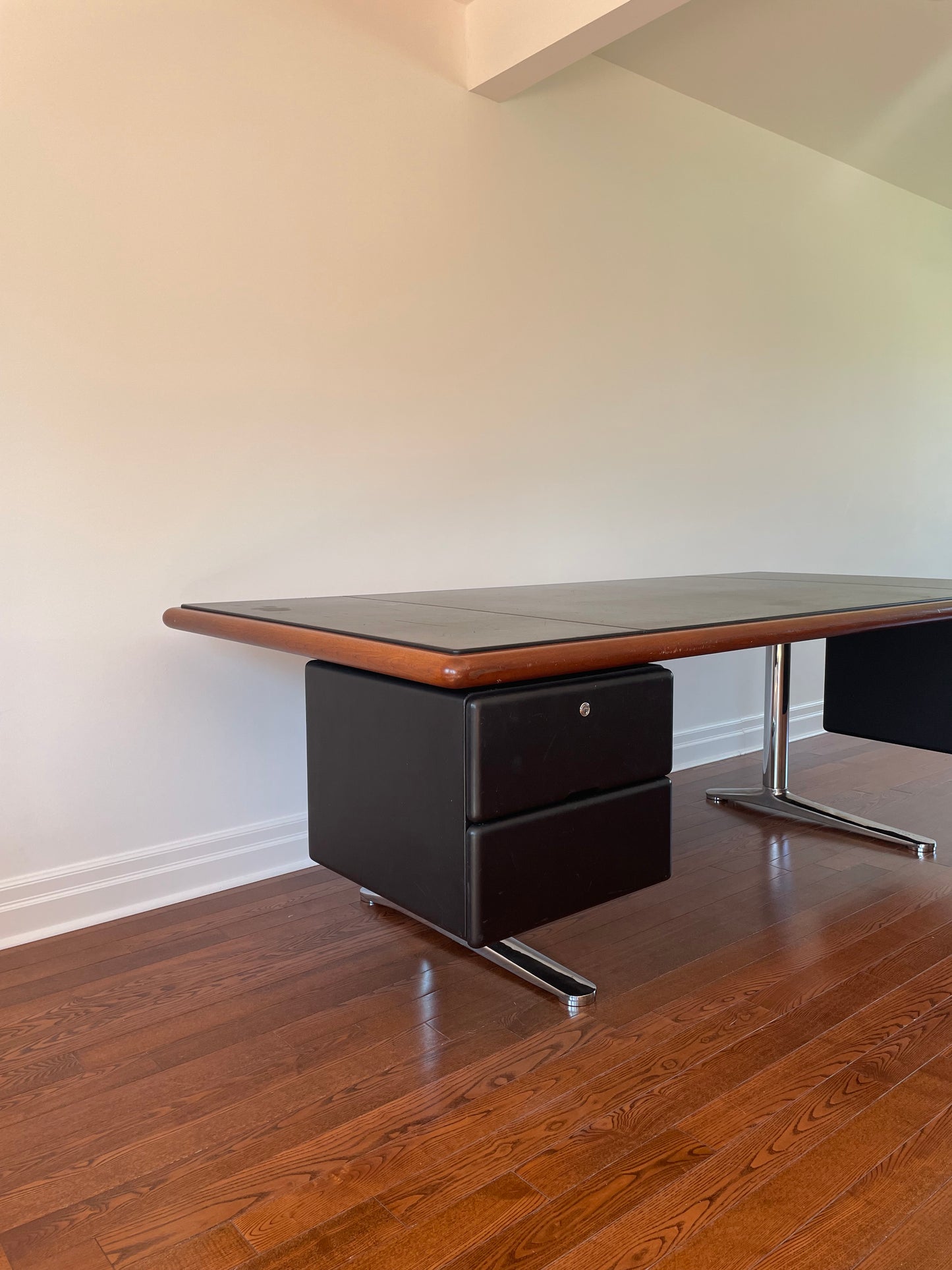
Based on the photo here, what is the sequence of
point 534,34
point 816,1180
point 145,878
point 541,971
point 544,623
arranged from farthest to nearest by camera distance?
point 534,34 < point 145,878 < point 541,971 < point 544,623 < point 816,1180

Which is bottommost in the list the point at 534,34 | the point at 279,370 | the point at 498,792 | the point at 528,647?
the point at 498,792

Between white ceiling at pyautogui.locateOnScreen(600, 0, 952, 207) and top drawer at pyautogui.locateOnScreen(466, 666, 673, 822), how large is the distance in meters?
2.08

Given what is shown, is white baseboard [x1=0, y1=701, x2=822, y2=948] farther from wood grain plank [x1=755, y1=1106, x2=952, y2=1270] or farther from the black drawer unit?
wood grain plank [x1=755, y1=1106, x2=952, y2=1270]

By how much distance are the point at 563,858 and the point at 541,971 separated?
1.31 feet

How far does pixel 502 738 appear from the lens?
1244 mm

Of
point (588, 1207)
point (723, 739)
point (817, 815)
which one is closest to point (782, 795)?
point (817, 815)

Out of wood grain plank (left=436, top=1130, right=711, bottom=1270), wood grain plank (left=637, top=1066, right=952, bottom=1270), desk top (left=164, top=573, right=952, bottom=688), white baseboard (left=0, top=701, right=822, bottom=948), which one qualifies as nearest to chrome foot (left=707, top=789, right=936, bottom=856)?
desk top (left=164, top=573, right=952, bottom=688)

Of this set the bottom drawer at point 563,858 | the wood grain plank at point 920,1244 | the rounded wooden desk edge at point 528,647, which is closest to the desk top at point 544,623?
the rounded wooden desk edge at point 528,647

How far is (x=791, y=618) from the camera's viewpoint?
1575 mm

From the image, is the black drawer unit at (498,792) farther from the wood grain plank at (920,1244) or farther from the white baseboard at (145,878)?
the white baseboard at (145,878)

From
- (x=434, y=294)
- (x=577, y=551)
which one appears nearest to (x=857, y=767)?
(x=577, y=551)

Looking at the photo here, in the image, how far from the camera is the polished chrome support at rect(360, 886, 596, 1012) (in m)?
1.58

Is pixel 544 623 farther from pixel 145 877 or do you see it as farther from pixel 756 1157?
pixel 145 877

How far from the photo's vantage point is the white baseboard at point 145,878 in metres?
1.89
